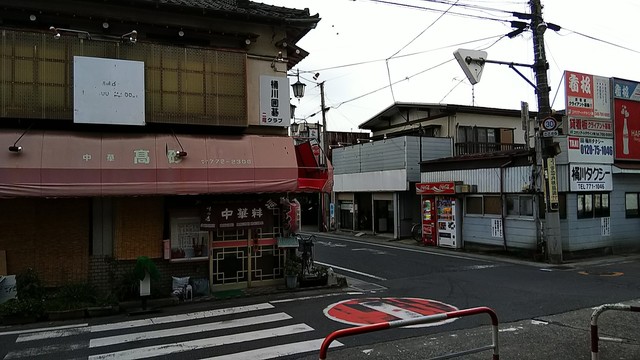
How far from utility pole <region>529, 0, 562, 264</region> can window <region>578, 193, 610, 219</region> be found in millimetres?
2014

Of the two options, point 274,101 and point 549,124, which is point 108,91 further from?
point 549,124

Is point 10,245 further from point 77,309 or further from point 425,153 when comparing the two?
point 425,153

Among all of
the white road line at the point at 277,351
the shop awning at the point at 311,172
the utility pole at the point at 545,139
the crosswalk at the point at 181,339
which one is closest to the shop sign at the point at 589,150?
the utility pole at the point at 545,139

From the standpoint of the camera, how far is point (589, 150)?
17.8 meters

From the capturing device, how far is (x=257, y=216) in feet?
40.0

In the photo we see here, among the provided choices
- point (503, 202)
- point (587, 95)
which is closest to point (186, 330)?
point (503, 202)

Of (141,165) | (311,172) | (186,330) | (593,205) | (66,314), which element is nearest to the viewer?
(186,330)

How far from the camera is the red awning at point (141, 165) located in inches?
381

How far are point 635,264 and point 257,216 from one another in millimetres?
14169

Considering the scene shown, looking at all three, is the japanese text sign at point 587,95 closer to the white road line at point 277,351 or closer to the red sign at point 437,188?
the red sign at point 437,188

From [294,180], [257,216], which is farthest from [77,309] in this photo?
[294,180]

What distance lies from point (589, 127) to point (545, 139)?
2740mm

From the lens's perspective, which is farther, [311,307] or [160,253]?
[160,253]

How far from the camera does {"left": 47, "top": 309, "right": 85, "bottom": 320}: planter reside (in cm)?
942
